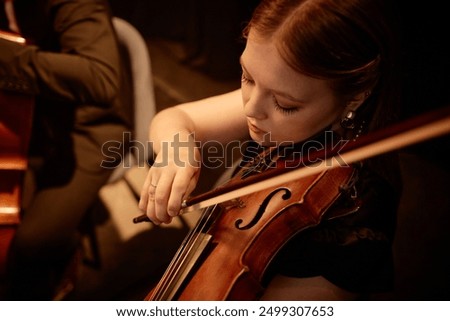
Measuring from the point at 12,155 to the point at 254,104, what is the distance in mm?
447

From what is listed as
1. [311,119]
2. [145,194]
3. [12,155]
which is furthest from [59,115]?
[311,119]

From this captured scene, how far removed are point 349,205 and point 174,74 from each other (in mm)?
384

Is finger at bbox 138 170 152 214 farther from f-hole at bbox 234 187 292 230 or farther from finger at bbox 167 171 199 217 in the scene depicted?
f-hole at bbox 234 187 292 230

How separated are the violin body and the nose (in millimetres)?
119

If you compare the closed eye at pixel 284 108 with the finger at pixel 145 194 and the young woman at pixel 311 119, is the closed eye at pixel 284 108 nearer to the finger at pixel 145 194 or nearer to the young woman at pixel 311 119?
the young woman at pixel 311 119

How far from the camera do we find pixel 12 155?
31.3 inches

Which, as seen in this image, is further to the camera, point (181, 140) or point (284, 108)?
point (181, 140)

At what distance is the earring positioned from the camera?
661mm

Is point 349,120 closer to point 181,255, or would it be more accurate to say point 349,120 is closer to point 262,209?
point 262,209

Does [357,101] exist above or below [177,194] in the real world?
above

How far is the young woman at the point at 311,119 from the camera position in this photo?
603mm

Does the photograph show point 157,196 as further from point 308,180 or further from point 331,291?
point 331,291
